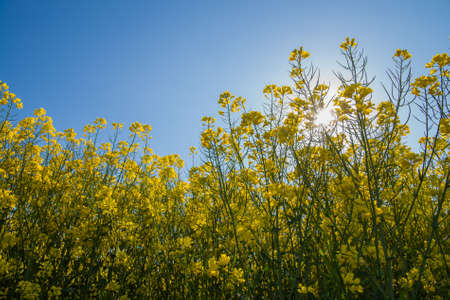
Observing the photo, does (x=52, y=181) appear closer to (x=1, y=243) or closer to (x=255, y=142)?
(x=1, y=243)

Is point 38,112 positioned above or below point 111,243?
above

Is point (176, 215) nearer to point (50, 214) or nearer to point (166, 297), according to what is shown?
point (166, 297)

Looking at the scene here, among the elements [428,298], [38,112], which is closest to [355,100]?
[428,298]

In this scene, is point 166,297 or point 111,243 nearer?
point 111,243

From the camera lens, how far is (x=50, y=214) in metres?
3.15

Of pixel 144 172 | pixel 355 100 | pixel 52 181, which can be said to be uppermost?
pixel 144 172

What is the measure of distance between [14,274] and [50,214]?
2.98 ft

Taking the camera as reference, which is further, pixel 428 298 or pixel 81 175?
pixel 81 175

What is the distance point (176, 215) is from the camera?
3.82 m

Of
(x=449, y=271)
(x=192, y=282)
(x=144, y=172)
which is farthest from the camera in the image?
(x=144, y=172)

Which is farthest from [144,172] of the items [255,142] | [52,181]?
[255,142]

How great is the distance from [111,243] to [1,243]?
0.95 m

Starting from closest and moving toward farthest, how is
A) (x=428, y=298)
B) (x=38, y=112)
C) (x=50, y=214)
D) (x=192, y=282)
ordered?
(x=428, y=298)
(x=192, y=282)
(x=50, y=214)
(x=38, y=112)

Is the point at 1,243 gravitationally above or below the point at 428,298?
above
